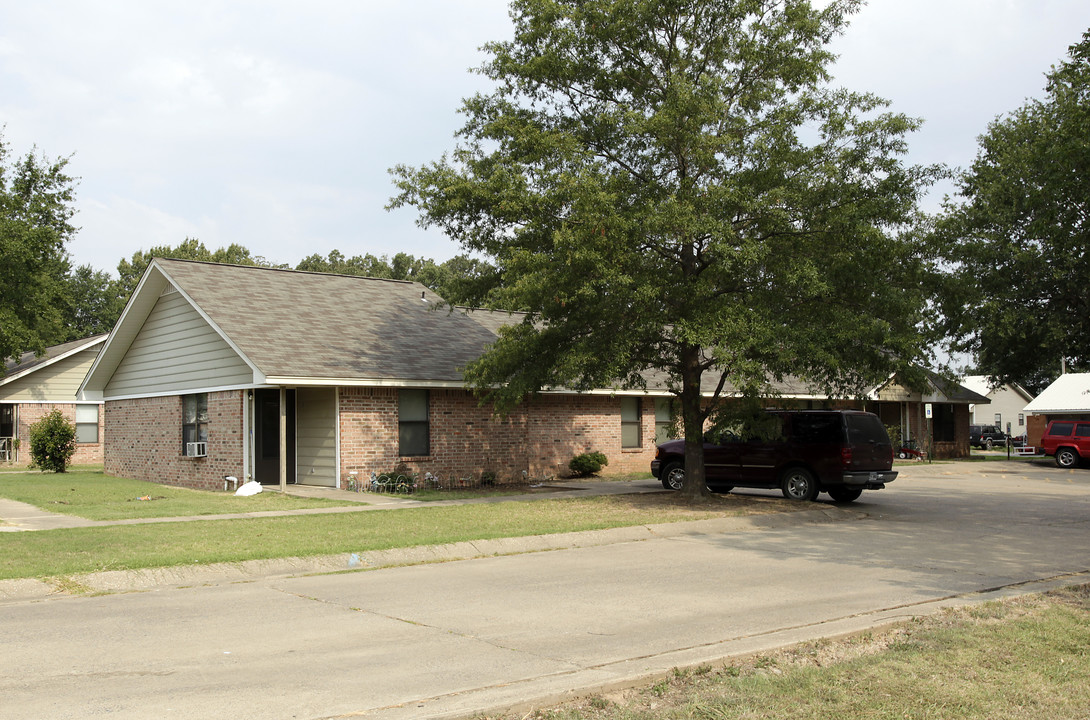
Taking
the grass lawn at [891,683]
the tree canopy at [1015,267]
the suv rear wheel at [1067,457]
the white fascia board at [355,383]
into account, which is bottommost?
the suv rear wheel at [1067,457]

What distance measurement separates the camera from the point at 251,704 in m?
5.70

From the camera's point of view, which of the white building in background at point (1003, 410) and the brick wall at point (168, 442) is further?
the white building in background at point (1003, 410)

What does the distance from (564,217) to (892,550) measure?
328 inches

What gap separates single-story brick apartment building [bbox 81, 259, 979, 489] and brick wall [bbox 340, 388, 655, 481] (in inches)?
1.4

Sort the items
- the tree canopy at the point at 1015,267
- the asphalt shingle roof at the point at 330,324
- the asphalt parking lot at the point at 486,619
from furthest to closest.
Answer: the tree canopy at the point at 1015,267
the asphalt shingle roof at the point at 330,324
the asphalt parking lot at the point at 486,619

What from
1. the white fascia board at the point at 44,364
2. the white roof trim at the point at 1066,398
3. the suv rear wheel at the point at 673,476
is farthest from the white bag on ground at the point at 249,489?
the white roof trim at the point at 1066,398

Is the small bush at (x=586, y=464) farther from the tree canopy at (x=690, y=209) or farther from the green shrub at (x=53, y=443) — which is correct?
the green shrub at (x=53, y=443)

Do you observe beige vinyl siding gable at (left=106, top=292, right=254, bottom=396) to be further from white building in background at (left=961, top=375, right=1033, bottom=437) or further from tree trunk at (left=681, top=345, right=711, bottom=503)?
white building in background at (left=961, top=375, right=1033, bottom=437)

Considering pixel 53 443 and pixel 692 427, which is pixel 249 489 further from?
pixel 53 443

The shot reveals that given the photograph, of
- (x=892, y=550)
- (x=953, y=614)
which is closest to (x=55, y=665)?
(x=953, y=614)

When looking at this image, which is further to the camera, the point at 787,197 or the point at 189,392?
the point at 189,392

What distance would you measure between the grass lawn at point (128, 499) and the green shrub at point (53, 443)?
355cm

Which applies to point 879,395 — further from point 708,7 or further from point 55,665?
point 55,665

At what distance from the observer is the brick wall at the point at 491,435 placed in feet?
69.1
